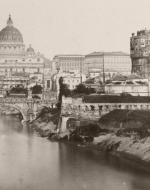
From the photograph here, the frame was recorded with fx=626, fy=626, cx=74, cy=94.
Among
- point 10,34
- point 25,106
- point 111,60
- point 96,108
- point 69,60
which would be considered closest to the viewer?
point 96,108

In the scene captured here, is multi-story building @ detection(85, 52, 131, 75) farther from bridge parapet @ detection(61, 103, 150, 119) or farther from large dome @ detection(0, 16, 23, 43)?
bridge parapet @ detection(61, 103, 150, 119)

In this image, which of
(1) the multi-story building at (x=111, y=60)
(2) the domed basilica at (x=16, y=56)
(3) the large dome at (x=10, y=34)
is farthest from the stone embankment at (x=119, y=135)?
(3) the large dome at (x=10, y=34)

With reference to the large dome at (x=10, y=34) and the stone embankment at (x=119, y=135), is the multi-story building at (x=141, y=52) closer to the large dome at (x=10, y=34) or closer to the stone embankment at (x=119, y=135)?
the stone embankment at (x=119, y=135)

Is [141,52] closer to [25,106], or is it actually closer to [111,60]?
[25,106]

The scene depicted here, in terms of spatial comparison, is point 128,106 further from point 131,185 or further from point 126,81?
point 131,185

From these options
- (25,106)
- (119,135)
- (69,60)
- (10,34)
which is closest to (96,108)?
(119,135)

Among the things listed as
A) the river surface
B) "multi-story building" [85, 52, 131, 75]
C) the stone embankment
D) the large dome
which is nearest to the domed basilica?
the large dome
